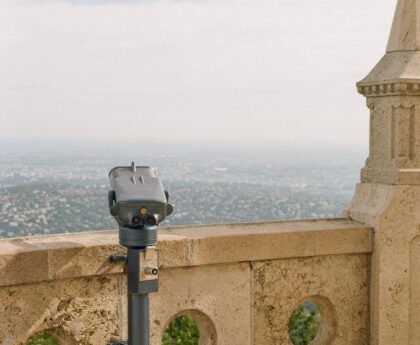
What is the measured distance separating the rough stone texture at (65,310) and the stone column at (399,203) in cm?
201

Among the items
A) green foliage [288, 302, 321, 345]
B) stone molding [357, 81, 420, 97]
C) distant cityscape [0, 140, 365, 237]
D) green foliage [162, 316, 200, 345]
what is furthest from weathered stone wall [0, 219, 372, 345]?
green foliage [288, 302, 321, 345]

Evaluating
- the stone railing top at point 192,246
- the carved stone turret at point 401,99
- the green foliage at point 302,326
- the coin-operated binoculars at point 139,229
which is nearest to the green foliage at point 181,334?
the green foliage at point 302,326

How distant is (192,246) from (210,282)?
326 millimetres

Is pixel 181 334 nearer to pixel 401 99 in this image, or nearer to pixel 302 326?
pixel 302 326

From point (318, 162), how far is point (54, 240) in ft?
363

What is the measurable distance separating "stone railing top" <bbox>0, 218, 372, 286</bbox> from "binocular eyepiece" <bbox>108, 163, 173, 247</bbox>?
2.32ft

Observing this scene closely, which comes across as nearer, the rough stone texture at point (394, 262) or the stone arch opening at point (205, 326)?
the stone arch opening at point (205, 326)

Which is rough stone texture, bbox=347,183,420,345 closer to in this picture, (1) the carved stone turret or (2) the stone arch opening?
(1) the carved stone turret

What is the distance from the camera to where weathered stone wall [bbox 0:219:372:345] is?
421 cm

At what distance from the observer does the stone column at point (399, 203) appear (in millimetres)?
5262

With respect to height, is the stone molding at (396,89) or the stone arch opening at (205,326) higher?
the stone molding at (396,89)

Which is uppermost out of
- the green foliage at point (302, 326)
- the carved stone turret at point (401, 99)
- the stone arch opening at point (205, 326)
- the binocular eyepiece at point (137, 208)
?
the carved stone turret at point (401, 99)

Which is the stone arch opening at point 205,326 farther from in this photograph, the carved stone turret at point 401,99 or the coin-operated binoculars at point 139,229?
the carved stone turret at point 401,99

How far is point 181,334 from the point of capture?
783 inches
